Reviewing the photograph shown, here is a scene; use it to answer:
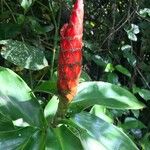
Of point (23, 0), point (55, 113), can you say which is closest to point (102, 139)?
point (55, 113)

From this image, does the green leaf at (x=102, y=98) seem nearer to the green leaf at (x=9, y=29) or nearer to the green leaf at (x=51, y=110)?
the green leaf at (x=51, y=110)

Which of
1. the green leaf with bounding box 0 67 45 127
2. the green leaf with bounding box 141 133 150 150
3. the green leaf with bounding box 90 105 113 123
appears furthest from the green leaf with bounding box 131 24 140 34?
the green leaf with bounding box 0 67 45 127

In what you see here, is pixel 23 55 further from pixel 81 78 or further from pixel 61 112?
pixel 61 112

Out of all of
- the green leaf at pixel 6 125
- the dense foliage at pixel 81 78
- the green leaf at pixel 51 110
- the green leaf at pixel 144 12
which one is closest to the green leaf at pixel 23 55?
the dense foliage at pixel 81 78

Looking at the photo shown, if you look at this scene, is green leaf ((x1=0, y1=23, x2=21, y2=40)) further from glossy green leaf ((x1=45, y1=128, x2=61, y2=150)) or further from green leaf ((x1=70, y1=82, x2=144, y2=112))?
glossy green leaf ((x1=45, y1=128, x2=61, y2=150))

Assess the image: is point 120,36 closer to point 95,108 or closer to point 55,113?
point 95,108

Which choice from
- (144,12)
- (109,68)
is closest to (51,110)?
(109,68)
